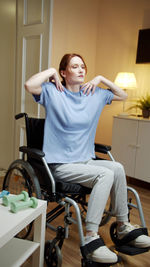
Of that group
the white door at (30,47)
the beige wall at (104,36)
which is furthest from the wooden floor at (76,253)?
the beige wall at (104,36)

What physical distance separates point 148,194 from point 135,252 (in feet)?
4.53

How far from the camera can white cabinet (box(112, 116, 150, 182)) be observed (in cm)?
265

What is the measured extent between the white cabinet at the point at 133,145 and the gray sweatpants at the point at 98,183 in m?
1.26

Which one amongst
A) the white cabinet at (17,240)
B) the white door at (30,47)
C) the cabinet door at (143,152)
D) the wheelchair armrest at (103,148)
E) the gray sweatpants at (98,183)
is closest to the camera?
the white cabinet at (17,240)

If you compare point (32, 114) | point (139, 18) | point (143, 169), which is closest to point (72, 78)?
point (32, 114)

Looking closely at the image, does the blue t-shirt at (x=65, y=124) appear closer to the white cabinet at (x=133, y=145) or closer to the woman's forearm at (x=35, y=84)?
the woman's forearm at (x=35, y=84)

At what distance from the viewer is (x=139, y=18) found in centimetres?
300

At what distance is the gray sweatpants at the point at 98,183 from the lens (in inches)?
50.8

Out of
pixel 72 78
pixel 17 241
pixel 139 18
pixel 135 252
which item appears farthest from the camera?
pixel 139 18

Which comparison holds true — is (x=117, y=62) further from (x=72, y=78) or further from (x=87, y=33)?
(x=72, y=78)

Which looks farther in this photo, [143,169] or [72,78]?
[143,169]

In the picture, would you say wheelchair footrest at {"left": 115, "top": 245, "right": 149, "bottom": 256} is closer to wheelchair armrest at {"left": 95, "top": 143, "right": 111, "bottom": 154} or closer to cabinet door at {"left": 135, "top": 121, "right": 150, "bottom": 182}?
wheelchair armrest at {"left": 95, "top": 143, "right": 111, "bottom": 154}

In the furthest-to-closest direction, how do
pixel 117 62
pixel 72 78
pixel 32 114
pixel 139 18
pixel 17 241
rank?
1. pixel 117 62
2. pixel 139 18
3. pixel 32 114
4. pixel 72 78
5. pixel 17 241

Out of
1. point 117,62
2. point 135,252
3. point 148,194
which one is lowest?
point 148,194
